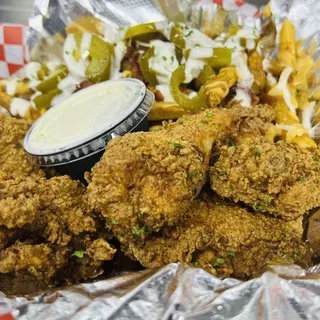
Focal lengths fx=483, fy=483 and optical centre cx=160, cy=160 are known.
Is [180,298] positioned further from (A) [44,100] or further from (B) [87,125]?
(A) [44,100]

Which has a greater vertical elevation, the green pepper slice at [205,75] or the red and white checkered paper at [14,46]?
the green pepper slice at [205,75]

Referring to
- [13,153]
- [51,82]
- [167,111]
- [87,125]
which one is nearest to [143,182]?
[87,125]

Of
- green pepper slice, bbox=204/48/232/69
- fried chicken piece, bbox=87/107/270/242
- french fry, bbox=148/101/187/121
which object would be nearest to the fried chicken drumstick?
fried chicken piece, bbox=87/107/270/242

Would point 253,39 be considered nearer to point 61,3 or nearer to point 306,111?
point 306,111


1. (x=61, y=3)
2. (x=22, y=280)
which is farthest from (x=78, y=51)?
(x=22, y=280)

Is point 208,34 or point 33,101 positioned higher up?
point 208,34

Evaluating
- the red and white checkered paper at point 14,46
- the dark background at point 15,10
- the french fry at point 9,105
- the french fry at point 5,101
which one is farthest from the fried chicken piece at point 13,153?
the dark background at point 15,10

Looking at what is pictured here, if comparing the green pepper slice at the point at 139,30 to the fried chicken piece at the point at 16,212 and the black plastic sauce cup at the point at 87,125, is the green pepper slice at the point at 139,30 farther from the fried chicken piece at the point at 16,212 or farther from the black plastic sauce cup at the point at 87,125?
the fried chicken piece at the point at 16,212
